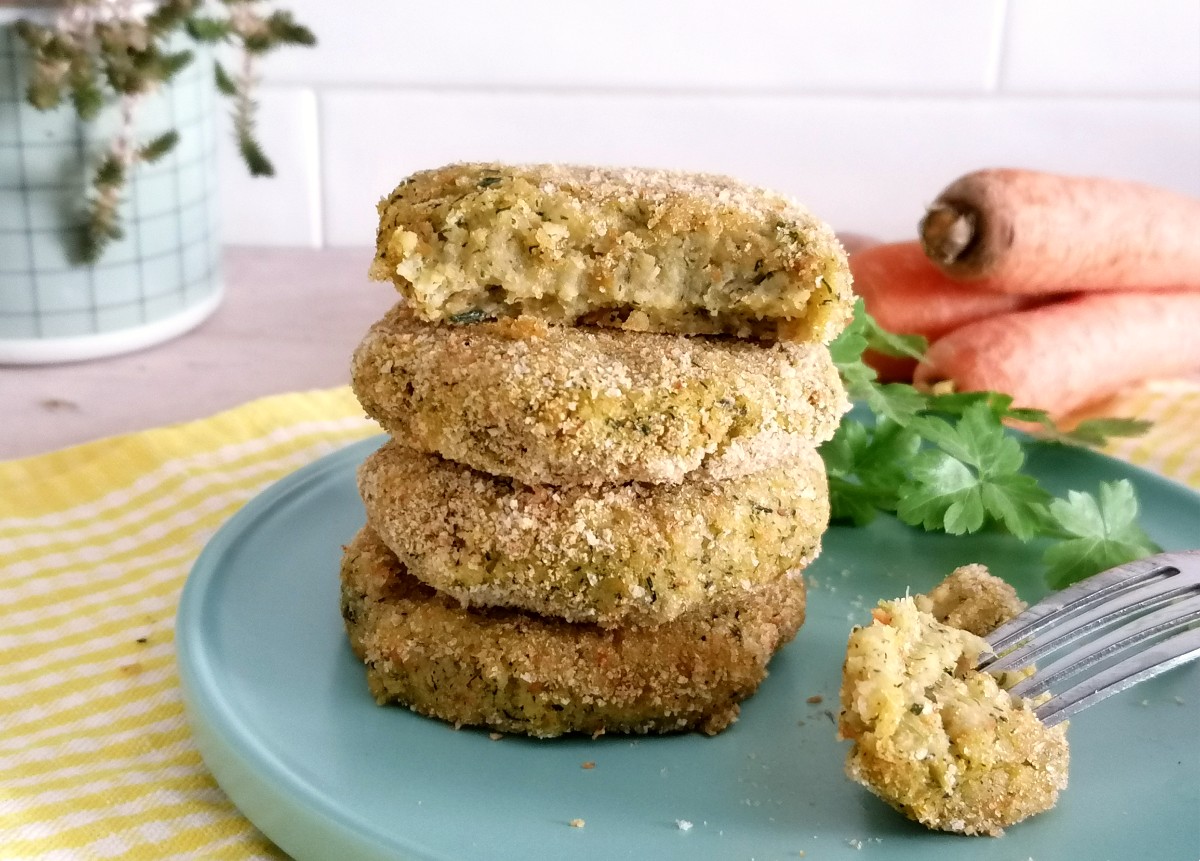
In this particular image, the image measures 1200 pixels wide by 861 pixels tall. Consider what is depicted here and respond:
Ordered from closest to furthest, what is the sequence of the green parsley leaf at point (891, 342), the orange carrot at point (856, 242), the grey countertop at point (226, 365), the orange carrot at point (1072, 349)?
the green parsley leaf at point (891, 342) → the grey countertop at point (226, 365) → the orange carrot at point (1072, 349) → the orange carrot at point (856, 242)

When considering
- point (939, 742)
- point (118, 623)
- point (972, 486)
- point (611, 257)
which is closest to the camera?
point (939, 742)

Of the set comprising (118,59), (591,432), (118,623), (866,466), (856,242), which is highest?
(118,59)

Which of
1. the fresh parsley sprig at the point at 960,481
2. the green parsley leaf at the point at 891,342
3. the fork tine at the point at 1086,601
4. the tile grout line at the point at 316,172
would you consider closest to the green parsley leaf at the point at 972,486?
the fresh parsley sprig at the point at 960,481

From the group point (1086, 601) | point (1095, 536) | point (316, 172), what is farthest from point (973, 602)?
point (316, 172)

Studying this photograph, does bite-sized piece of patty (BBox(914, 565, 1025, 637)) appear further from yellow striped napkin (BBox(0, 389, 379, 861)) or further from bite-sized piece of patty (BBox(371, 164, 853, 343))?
yellow striped napkin (BBox(0, 389, 379, 861))

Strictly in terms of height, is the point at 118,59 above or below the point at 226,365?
above

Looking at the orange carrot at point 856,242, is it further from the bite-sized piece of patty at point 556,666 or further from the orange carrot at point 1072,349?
the bite-sized piece of patty at point 556,666

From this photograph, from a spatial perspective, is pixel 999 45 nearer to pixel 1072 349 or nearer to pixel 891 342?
pixel 1072 349
